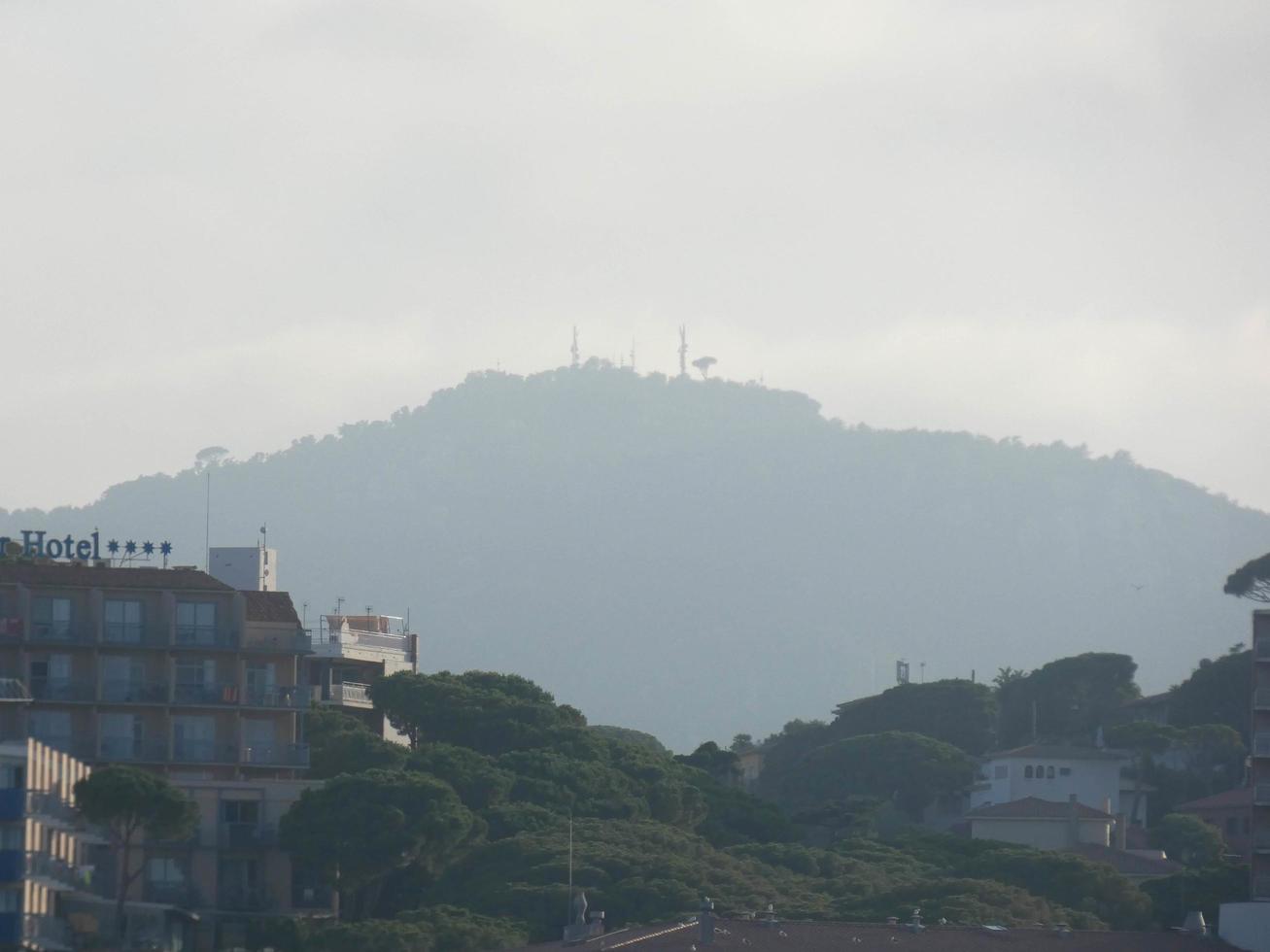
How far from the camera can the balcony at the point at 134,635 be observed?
101062mm

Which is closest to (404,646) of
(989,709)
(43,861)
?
(989,709)

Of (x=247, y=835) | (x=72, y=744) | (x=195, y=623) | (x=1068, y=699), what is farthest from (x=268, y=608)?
(x=1068, y=699)

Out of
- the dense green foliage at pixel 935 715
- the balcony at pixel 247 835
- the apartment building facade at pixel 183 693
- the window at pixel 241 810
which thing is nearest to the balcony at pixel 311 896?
the apartment building facade at pixel 183 693

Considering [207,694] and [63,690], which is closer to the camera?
[63,690]

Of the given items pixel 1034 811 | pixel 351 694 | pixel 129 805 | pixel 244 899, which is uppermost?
pixel 351 694

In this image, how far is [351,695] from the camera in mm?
129625

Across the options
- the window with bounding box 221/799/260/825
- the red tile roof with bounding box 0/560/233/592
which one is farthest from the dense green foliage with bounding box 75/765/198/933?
the red tile roof with bounding box 0/560/233/592

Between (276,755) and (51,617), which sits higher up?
(51,617)

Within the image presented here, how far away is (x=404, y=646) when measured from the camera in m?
144

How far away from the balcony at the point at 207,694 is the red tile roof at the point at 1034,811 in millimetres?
49119

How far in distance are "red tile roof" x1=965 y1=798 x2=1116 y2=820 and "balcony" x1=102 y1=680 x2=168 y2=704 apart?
52.2 m

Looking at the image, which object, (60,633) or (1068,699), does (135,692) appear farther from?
(1068,699)

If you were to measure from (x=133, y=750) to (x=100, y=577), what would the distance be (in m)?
7.38

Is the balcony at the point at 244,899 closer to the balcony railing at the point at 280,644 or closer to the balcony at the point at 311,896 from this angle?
the balcony at the point at 311,896
